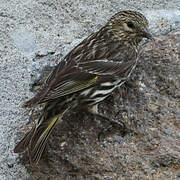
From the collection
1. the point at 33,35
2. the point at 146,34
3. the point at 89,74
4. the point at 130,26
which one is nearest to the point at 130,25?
the point at 130,26

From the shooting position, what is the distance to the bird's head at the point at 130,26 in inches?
116

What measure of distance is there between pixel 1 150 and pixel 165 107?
0.97 meters

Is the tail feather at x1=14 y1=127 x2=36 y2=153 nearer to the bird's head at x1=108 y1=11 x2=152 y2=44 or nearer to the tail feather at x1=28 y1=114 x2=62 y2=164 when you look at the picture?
the tail feather at x1=28 y1=114 x2=62 y2=164

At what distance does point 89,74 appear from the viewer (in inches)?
108

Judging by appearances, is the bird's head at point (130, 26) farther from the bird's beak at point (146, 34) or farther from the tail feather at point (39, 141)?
the tail feather at point (39, 141)

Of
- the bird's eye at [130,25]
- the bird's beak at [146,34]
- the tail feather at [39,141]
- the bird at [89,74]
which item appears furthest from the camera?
the bird's eye at [130,25]

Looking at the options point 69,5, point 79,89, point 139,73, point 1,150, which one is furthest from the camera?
point 69,5

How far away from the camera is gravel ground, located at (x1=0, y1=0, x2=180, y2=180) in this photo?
255cm

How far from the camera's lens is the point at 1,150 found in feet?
8.08

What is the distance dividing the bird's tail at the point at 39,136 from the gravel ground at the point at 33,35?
4.1 inches

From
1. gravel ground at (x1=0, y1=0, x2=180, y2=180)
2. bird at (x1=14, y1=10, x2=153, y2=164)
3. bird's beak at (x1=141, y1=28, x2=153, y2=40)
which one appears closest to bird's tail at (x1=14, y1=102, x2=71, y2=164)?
bird at (x1=14, y1=10, x2=153, y2=164)

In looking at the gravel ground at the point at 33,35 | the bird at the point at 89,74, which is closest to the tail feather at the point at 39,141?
the bird at the point at 89,74

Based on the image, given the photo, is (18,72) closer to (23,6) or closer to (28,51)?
(28,51)

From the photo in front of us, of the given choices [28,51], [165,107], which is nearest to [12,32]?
[28,51]
